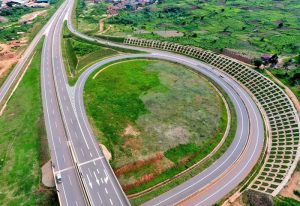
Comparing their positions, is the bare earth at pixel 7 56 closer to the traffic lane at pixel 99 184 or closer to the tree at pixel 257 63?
the traffic lane at pixel 99 184

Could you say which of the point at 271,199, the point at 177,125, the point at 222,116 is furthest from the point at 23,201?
the point at 222,116

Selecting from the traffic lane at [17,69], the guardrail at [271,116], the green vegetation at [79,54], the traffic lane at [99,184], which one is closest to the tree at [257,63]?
the guardrail at [271,116]

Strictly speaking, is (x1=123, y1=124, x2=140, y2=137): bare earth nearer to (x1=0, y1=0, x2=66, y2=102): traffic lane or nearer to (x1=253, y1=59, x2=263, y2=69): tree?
(x1=0, y1=0, x2=66, y2=102): traffic lane

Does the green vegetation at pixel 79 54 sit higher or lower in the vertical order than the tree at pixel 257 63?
lower

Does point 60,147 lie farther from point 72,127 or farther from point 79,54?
point 79,54

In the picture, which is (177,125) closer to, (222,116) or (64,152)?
(222,116)

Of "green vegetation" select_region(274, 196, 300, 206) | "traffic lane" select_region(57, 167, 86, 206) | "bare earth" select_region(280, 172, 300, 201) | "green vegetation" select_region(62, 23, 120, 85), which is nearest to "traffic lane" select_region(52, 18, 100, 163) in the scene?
"green vegetation" select_region(62, 23, 120, 85)
